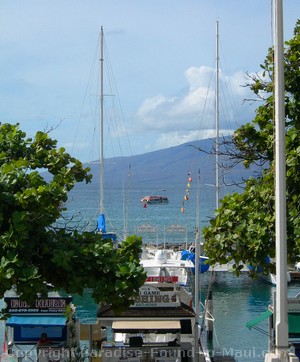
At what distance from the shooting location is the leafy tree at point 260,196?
12305 mm

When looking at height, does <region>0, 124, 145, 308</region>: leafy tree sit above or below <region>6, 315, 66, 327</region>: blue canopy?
above

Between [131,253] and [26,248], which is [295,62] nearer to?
[131,253]

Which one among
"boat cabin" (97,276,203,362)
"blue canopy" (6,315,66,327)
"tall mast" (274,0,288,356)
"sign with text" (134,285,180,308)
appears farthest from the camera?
"sign with text" (134,285,180,308)

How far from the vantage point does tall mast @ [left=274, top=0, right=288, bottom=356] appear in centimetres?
1013

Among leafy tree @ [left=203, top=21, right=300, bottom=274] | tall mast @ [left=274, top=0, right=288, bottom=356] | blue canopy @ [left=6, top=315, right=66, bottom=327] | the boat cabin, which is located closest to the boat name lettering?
the boat cabin

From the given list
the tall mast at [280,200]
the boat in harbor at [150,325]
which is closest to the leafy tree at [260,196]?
the tall mast at [280,200]

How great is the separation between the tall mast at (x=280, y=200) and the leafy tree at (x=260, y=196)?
152cm

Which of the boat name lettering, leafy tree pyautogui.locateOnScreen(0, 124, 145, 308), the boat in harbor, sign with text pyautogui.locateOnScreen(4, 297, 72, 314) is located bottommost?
the boat in harbor

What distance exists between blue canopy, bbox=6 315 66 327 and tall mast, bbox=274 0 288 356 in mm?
7990

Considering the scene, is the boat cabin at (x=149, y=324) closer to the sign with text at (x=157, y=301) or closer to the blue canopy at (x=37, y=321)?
the sign with text at (x=157, y=301)

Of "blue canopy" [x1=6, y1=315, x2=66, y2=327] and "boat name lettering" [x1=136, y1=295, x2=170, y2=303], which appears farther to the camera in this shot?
"boat name lettering" [x1=136, y1=295, x2=170, y2=303]

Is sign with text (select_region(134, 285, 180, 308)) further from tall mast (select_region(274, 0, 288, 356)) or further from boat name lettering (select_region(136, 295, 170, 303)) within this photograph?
tall mast (select_region(274, 0, 288, 356))

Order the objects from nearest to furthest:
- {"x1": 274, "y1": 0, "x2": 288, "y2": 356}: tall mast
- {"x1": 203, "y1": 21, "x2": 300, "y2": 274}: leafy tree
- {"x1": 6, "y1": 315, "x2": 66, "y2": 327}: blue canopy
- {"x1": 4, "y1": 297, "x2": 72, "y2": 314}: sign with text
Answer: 1. {"x1": 274, "y1": 0, "x2": 288, "y2": 356}: tall mast
2. {"x1": 203, "y1": 21, "x2": 300, "y2": 274}: leafy tree
3. {"x1": 6, "y1": 315, "x2": 66, "y2": 327}: blue canopy
4. {"x1": 4, "y1": 297, "x2": 72, "y2": 314}: sign with text

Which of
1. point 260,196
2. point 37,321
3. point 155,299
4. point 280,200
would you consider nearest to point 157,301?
point 155,299
